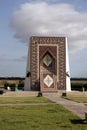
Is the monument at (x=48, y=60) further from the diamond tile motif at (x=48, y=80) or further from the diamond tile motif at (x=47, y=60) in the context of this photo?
the diamond tile motif at (x=48, y=80)

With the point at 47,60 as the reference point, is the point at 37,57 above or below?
above

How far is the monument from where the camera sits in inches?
2206

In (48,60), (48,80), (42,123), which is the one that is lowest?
(42,123)

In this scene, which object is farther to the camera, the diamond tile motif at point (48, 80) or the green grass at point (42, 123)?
the diamond tile motif at point (48, 80)

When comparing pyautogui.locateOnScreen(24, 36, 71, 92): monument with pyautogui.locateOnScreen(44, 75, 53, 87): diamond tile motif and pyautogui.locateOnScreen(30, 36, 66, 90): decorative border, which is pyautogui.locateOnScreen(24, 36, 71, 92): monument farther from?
pyautogui.locateOnScreen(44, 75, 53, 87): diamond tile motif

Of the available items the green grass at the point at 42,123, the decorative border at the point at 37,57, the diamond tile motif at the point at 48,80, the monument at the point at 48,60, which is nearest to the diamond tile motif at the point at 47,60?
the monument at the point at 48,60

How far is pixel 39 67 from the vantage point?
56.0m

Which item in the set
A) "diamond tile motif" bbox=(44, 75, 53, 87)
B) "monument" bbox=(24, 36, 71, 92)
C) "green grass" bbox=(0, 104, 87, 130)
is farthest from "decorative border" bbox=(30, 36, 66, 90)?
"green grass" bbox=(0, 104, 87, 130)

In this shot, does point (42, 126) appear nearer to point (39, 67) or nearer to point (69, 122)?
point (69, 122)

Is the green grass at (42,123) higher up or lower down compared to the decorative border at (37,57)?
lower down

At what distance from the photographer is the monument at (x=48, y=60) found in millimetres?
56031

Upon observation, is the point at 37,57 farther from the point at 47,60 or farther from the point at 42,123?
the point at 42,123

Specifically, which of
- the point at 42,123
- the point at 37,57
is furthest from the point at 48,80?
the point at 42,123

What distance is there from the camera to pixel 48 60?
56.4 meters
